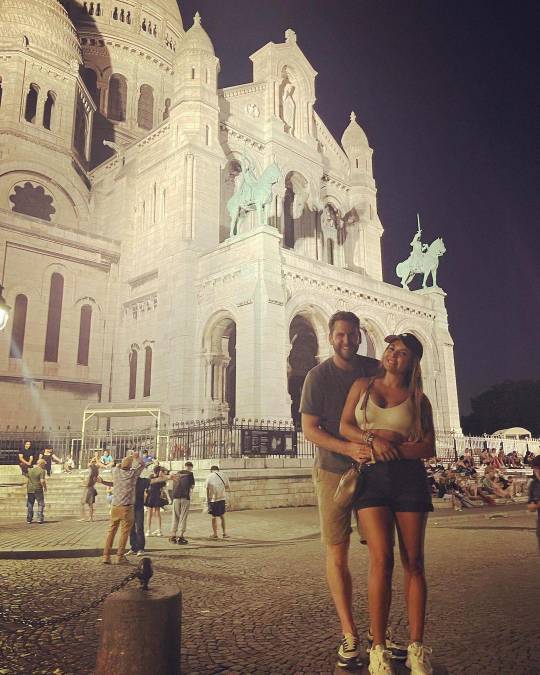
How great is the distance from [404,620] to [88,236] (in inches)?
1167

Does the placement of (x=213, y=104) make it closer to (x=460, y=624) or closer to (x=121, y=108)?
(x=121, y=108)

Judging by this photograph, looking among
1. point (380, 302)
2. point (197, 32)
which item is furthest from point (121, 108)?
point (380, 302)

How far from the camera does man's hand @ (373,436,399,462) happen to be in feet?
10.9

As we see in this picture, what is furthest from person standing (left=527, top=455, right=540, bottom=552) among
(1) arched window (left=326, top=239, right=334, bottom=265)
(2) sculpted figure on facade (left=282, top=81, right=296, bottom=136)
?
(2) sculpted figure on facade (left=282, top=81, right=296, bottom=136)

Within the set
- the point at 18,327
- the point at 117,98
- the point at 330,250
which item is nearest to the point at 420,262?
the point at 330,250

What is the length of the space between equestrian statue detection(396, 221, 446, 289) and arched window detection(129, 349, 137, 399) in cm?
1598

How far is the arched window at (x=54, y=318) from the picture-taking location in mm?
29109

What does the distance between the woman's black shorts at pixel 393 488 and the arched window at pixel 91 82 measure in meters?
46.8

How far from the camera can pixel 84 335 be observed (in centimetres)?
3042

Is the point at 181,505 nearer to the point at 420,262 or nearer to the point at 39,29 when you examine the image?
the point at 420,262

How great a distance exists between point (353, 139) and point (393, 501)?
38.2 meters

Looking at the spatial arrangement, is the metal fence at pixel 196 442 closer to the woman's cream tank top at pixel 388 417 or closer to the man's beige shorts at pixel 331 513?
the man's beige shorts at pixel 331 513

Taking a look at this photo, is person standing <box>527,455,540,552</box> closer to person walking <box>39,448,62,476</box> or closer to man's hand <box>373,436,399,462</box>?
man's hand <box>373,436,399,462</box>

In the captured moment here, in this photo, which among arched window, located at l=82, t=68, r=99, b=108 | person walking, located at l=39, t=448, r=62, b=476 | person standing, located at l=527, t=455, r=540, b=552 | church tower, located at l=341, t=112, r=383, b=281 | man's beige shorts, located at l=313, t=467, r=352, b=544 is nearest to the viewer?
man's beige shorts, located at l=313, t=467, r=352, b=544
